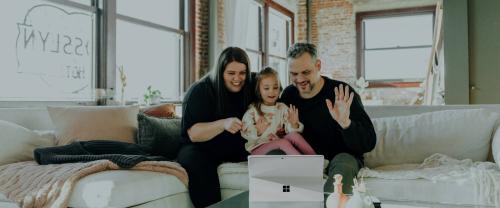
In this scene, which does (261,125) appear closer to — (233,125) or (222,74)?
(233,125)

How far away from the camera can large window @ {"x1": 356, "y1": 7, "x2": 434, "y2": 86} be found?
8.59 m

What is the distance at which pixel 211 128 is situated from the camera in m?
2.45

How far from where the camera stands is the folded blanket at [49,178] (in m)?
1.93

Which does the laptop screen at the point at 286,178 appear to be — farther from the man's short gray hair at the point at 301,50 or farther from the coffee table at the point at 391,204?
the man's short gray hair at the point at 301,50

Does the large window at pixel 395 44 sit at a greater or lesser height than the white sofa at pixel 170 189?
greater

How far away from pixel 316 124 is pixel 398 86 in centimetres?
661

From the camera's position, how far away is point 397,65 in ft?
28.8

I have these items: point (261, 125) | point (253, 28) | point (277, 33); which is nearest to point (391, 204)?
point (261, 125)

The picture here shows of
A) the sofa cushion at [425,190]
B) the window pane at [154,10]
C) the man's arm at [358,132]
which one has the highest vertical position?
the window pane at [154,10]

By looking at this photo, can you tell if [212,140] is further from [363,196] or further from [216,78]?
[363,196]

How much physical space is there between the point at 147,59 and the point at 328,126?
9.72 feet

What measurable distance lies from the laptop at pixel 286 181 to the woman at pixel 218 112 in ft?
2.73

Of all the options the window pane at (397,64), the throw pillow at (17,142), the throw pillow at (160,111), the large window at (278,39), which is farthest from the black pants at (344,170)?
the window pane at (397,64)

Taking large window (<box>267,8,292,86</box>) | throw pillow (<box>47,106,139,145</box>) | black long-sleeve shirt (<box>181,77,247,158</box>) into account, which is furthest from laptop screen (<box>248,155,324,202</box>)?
large window (<box>267,8,292,86</box>)
